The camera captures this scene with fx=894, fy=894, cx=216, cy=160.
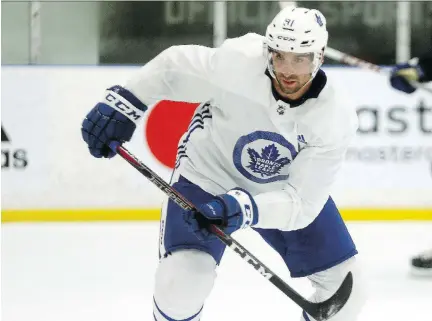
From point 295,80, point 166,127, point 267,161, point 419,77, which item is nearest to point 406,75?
point 419,77

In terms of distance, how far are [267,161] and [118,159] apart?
281cm

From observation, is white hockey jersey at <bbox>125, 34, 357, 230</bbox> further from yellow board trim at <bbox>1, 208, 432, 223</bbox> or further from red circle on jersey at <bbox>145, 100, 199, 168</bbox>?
yellow board trim at <bbox>1, 208, 432, 223</bbox>

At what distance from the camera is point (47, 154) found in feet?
16.3

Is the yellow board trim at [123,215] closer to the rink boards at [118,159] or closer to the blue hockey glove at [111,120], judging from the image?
the rink boards at [118,159]

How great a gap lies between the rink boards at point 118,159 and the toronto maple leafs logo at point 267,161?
2.68m

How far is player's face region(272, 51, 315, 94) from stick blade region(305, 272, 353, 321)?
557mm

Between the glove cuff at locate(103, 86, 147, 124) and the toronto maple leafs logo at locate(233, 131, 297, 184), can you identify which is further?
the glove cuff at locate(103, 86, 147, 124)

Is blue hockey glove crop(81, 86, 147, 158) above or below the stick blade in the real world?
above

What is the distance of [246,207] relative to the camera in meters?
2.05

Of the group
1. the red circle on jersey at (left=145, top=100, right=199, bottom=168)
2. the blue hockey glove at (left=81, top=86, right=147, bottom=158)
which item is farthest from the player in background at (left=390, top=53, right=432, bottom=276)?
the blue hockey glove at (left=81, top=86, right=147, bottom=158)

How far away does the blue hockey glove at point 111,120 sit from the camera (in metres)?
2.30

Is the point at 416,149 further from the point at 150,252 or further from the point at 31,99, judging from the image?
the point at 31,99

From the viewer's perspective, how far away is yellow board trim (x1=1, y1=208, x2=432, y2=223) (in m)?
4.94

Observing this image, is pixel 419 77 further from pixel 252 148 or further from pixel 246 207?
pixel 246 207
